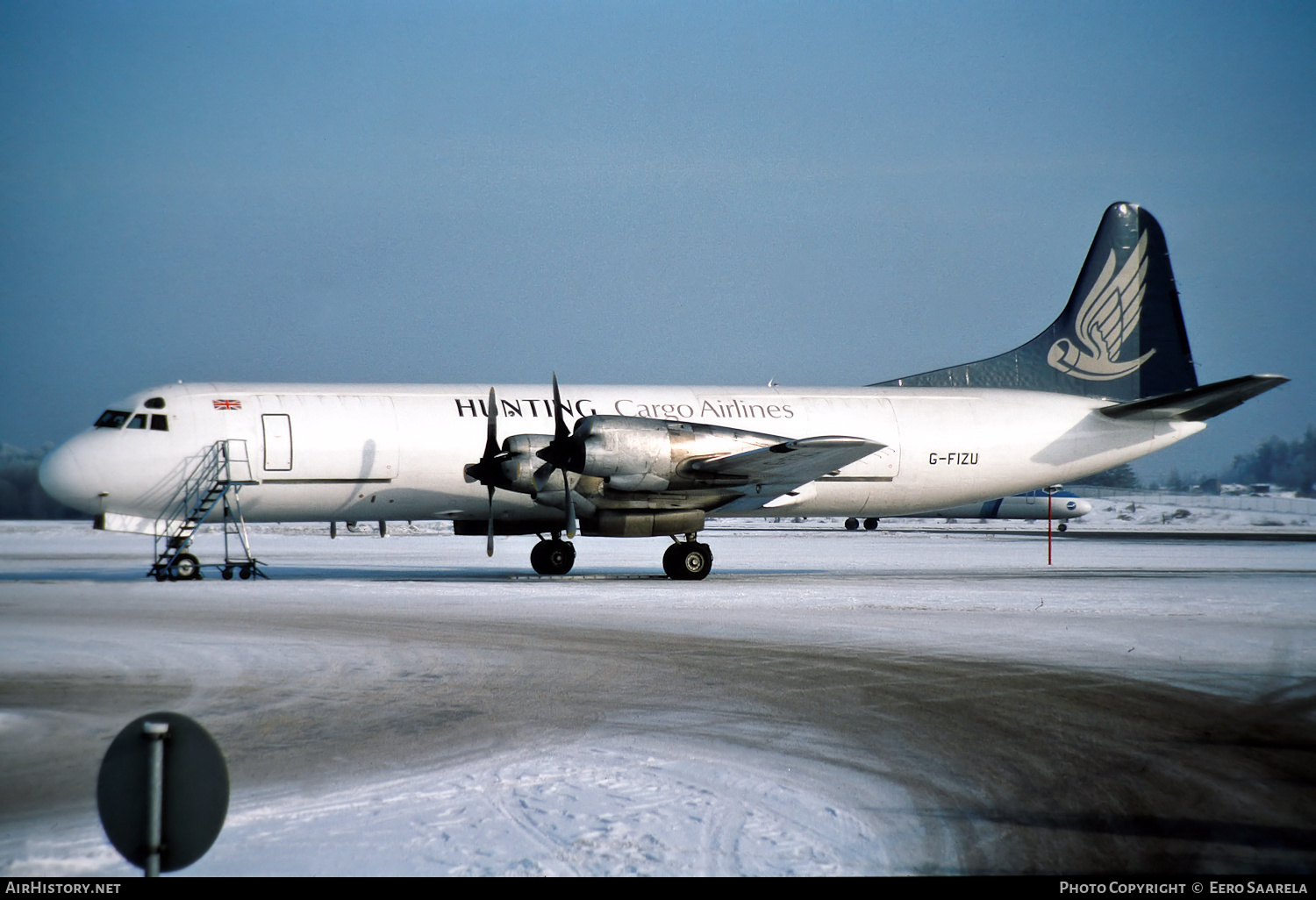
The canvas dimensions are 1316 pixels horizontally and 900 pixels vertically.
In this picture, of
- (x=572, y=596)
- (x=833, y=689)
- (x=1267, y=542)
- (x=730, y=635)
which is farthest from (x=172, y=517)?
(x=1267, y=542)

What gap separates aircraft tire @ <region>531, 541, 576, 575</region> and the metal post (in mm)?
20254

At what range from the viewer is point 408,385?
23.9 meters

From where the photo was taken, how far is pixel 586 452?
20.8m

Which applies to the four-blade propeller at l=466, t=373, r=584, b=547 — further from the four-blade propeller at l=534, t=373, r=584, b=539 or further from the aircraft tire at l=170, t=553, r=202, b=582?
the aircraft tire at l=170, t=553, r=202, b=582

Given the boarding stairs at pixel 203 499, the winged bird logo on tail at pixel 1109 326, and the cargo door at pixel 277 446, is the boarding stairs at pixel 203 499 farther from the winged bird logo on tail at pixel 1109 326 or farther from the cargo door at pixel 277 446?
the winged bird logo on tail at pixel 1109 326

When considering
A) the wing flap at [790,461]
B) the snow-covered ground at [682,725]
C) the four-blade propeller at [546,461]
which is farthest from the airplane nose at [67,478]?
the wing flap at [790,461]

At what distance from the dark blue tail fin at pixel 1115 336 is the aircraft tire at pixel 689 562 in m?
8.88

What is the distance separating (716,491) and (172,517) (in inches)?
439

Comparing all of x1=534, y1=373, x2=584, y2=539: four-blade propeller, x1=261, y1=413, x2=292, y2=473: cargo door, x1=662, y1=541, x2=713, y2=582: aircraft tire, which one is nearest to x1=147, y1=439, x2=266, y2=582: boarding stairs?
x1=261, y1=413, x2=292, y2=473: cargo door

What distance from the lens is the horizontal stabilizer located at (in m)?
23.3

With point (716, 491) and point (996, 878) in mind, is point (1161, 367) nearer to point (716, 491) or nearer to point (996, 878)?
point (716, 491)

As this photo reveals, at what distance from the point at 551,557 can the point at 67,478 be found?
9.87 metres

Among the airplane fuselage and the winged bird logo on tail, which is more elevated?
the winged bird logo on tail

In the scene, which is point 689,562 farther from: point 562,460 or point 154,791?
point 154,791
